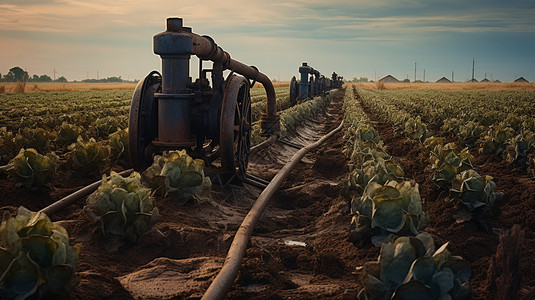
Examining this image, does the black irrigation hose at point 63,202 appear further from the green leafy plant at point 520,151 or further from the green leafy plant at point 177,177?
the green leafy plant at point 520,151

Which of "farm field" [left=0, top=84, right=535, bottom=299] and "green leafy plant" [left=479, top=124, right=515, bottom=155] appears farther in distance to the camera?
"green leafy plant" [left=479, top=124, right=515, bottom=155]

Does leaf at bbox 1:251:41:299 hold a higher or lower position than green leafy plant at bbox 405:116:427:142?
lower

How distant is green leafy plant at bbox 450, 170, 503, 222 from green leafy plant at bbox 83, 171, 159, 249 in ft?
10.8

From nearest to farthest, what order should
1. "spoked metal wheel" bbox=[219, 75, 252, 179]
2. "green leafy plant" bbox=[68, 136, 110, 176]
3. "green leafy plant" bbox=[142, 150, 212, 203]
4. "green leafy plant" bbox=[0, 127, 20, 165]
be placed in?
"green leafy plant" bbox=[142, 150, 212, 203] < "spoked metal wheel" bbox=[219, 75, 252, 179] < "green leafy plant" bbox=[68, 136, 110, 176] < "green leafy plant" bbox=[0, 127, 20, 165]

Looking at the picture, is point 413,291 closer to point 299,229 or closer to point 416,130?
point 299,229

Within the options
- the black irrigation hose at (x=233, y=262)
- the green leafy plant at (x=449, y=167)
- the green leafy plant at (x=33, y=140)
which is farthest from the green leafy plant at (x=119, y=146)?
the green leafy plant at (x=449, y=167)

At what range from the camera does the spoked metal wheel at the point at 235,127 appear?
7043 mm

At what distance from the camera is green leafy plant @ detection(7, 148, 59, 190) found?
6.40 meters

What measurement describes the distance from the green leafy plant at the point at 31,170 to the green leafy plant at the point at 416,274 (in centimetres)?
474

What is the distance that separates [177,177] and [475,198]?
3.30 metres

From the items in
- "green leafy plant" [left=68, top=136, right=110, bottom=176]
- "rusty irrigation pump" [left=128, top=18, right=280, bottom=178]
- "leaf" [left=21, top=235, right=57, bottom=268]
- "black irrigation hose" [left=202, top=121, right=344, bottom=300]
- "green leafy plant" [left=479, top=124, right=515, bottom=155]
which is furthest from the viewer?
"green leafy plant" [left=479, top=124, right=515, bottom=155]

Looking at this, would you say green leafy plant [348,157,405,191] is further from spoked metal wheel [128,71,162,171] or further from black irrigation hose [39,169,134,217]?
black irrigation hose [39,169,134,217]

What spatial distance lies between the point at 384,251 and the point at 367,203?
1.60 m

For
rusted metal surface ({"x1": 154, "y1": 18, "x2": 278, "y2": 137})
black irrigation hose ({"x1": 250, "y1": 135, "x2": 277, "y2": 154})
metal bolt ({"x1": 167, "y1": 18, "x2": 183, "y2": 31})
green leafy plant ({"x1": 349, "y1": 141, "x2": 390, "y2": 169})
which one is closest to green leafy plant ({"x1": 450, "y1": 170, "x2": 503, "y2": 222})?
green leafy plant ({"x1": 349, "y1": 141, "x2": 390, "y2": 169})
